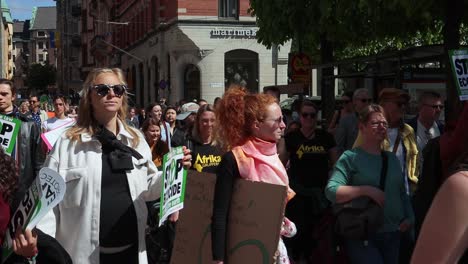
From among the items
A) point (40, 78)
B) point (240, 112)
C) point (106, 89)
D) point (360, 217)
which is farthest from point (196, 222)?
point (40, 78)

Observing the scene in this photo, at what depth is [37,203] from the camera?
10.2ft

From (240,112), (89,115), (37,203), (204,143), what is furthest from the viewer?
(204,143)

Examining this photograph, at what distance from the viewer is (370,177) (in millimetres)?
5289

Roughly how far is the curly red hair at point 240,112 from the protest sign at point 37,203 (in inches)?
56.1

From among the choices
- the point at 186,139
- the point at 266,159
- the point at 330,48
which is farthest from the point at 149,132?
the point at 330,48

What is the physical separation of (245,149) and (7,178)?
1.48 m

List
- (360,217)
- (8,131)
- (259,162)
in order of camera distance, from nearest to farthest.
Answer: (259,162), (360,217), (8,131)

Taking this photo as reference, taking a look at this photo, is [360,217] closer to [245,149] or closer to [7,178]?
[245,149]

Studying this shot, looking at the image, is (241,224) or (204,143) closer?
(241,224)

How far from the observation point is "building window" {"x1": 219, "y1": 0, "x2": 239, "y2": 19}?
116 ft

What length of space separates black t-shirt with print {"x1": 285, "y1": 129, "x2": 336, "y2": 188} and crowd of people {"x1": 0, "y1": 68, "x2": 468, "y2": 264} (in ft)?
0.29

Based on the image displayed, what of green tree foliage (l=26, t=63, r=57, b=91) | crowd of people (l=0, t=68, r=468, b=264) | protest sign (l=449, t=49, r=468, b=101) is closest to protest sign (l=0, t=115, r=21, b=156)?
crowd of people (l=0, t=68, r=468, b=264)

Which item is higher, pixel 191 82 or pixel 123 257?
pixel 191 82

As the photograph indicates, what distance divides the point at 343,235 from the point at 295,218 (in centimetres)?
194
